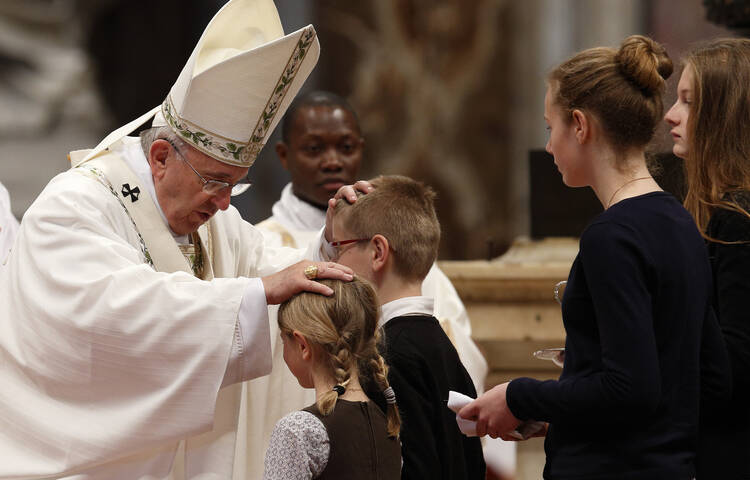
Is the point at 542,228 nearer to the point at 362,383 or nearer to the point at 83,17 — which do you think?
the point at 83,17

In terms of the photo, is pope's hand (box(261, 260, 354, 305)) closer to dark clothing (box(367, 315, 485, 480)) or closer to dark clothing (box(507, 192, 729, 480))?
dark clothing (box(367, 315, 485, 480))

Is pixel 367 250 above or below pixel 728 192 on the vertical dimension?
below

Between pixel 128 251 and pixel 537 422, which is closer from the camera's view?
pixel 537 422

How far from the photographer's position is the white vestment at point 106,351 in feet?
9.29

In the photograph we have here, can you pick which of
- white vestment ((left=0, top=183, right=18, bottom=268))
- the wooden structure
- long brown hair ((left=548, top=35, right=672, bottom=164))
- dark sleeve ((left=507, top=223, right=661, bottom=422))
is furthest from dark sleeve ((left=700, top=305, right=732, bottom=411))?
the wooden structure

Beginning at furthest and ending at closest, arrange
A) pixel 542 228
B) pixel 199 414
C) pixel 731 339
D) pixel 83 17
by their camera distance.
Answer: pixel 83 17, pixel 542 228, pixel 199 414, pixel 731 339

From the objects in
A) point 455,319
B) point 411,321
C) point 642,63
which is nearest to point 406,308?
point 411,321

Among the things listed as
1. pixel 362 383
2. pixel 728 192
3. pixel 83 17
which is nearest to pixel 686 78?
pixel 728 192

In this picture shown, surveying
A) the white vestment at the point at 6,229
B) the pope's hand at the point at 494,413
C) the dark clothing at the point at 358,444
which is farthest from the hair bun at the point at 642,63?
the white vestment at the point at 6,229

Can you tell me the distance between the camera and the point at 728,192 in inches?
99.8

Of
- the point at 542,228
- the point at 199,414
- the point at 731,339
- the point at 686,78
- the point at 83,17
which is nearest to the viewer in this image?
the point at 731,339

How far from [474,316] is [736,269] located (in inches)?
152

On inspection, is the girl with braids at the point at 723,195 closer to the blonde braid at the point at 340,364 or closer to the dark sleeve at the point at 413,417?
the dark sleeve at the point at 413,417

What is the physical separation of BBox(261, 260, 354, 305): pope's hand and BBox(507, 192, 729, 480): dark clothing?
54 centimetres
